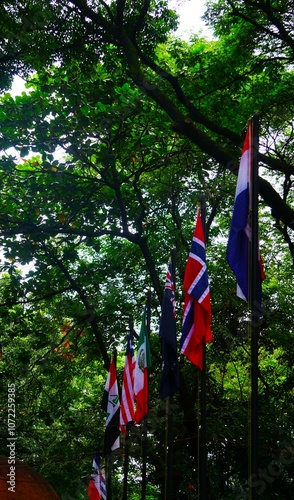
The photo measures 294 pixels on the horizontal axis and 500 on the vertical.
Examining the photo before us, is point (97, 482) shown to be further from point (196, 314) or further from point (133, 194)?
point (196, 314)

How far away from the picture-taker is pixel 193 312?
7.79 metres

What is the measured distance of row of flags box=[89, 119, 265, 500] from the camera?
618 cm

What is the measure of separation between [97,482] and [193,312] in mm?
8193

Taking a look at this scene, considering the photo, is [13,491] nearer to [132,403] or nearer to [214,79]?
[132,403]

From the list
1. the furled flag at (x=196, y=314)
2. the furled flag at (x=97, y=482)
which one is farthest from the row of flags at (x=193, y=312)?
the furled flag at (x=97, y=482)

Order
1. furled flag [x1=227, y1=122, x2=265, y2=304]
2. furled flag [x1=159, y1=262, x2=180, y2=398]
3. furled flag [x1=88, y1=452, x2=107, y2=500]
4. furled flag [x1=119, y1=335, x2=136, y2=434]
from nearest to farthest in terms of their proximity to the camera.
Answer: furled flag [x1=227, y1=122, x2=265, y2=304]
furled flag [x1=159, y1=262, x2=180, y2=398]
furled flag [x1=119, y1=335, x2=136, y2=434]
furled flag [x1=88, y1=452, x2=107, y2=500]

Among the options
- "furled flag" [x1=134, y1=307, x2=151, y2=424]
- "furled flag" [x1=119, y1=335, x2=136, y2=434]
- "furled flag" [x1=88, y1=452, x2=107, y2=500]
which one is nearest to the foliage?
"furled flag" [x1=88, y1=452, x2=107, y2=500]

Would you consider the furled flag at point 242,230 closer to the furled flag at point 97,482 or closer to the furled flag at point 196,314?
the furled flag at point 196,314

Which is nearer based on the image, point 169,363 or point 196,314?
point 196,314

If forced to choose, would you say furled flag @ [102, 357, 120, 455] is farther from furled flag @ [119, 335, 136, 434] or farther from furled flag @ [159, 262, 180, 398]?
furled flag @ [159, 262, 180, 398]

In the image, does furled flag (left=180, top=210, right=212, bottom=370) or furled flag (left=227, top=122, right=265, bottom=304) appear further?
furled flag (left=180, top=210, right=212, bottom=370)

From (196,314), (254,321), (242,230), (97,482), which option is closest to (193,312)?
(196,314)

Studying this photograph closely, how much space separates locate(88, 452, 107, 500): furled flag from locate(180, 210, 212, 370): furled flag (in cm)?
703

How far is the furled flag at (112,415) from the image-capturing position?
12.5 metres
